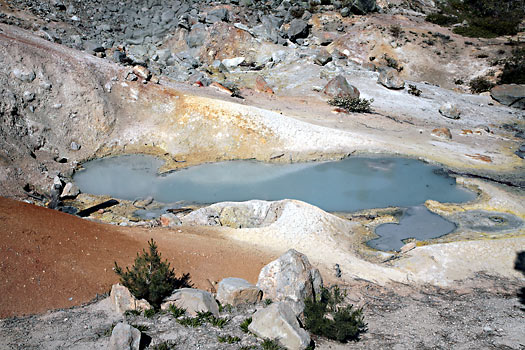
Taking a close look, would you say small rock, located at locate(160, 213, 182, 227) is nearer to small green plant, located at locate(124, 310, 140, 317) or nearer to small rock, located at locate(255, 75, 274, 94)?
small green plant, located at locate(124, 310, 140, 317)

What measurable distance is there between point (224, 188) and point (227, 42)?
69.8ft

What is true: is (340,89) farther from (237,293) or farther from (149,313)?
(149,313)

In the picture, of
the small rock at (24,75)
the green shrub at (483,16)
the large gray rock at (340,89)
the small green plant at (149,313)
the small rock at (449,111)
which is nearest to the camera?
the small green plant at (149,313)

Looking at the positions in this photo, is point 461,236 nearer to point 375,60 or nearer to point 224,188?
point 224,188

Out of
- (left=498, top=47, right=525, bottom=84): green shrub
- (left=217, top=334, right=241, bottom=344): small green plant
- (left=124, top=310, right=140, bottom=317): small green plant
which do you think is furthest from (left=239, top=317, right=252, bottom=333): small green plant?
(left=498, top=47, right=525, bottom=84): green shrub

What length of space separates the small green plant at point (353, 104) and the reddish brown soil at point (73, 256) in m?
17.1

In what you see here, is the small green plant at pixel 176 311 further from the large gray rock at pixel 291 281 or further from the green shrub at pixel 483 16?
the green shrub at pixel 483 16

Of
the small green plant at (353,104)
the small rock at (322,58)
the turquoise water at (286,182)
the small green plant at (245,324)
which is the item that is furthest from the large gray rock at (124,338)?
the small rock at (322,58)

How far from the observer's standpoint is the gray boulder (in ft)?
123

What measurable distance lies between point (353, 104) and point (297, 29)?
47.6 ft

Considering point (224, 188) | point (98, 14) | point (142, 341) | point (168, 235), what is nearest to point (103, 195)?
point (224, 188)

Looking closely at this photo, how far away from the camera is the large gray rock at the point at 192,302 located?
8.12 meters

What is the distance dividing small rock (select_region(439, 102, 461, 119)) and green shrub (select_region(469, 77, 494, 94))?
24.5 feet

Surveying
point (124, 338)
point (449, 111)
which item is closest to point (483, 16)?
point (449, 111)
